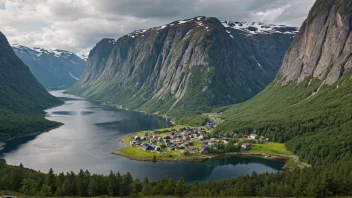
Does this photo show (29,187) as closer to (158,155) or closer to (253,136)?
(158,155)

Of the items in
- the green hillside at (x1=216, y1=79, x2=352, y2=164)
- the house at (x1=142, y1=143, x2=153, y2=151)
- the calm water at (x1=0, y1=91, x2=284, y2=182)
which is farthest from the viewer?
the house at (x1=142, y1=143, x2=153, y2=151)

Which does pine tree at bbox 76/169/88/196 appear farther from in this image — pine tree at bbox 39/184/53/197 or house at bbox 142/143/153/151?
house at bbox 142/143/153/151

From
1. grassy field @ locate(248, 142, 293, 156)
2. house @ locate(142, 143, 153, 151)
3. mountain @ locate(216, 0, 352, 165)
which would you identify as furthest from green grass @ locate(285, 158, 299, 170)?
house @ locate(142, 143, 153, 151)

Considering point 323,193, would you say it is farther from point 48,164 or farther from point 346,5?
point 346,5

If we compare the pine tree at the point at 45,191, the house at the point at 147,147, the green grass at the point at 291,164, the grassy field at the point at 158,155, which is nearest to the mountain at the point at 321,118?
the green grass at the point at 291,164

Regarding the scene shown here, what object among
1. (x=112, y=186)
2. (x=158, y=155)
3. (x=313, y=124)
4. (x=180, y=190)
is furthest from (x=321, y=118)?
(x=112, y=186)

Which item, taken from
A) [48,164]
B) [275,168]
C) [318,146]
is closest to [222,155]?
[275,168]
